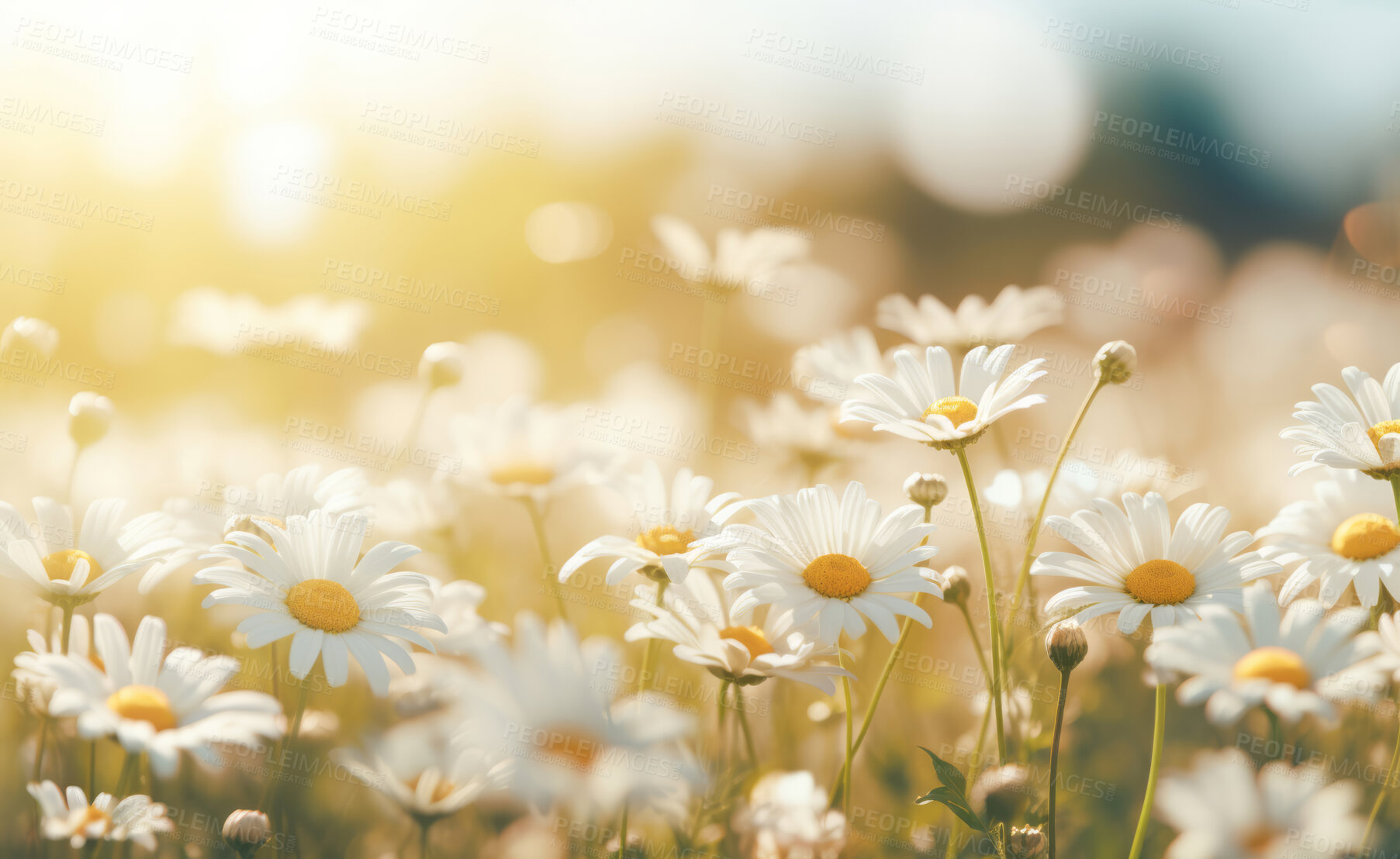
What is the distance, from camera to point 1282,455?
169 cm

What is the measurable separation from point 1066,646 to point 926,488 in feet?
0.73

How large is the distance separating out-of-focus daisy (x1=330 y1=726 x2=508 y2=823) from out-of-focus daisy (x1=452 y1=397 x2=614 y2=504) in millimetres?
310

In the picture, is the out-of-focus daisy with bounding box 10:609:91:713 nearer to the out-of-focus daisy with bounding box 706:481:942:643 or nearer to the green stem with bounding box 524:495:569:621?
the green stem with bounding box 524:495:569:621

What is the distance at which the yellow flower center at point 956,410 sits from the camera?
872 millimetres

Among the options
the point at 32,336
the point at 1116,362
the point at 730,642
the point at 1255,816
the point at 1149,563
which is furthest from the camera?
the point at 32,336

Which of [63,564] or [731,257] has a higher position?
[731,257]

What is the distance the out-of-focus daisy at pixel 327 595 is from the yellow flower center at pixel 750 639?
26 centimetres

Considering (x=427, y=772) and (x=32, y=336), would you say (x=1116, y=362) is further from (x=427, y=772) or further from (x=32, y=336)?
(x=32, y=336)

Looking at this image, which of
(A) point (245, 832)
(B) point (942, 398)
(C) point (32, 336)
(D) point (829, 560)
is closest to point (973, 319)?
(B) point (942, 398)

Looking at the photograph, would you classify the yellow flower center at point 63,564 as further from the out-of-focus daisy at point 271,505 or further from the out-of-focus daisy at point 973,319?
the out-of-focus daisy at point 973,319

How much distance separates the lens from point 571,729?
26.3 inches

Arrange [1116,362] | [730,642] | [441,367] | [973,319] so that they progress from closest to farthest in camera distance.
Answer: [730,642] → [1116,362] → [441,367] → [973,319]

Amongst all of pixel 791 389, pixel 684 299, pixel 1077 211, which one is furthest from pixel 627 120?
pixel 1077 211

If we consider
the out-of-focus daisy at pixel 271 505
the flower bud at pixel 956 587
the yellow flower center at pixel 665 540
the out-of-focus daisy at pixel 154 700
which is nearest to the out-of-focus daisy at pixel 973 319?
the flower bud at pixel 956 587
